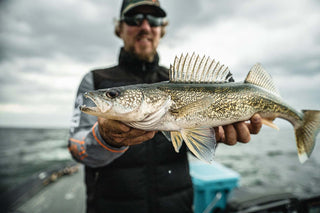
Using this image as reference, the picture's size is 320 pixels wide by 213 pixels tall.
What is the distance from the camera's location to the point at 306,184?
12602 millimetres

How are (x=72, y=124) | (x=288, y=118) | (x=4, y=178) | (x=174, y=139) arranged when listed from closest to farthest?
(x=174, y=139)
(x=288, y=118)
(x=72, y=124)
(x=4, y=178)

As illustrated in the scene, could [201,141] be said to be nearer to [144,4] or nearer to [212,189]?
[144,4]

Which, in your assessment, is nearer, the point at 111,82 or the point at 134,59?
the point at 111,82

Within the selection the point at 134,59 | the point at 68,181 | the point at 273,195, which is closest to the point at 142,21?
the point at 134,59

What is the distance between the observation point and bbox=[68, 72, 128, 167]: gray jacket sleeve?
7.36 ft

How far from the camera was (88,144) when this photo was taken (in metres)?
2.37

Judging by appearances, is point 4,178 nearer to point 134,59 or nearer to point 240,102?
point 134,59

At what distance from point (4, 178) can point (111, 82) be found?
1755cm

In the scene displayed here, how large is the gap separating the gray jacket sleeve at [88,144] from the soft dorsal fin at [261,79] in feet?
6.11

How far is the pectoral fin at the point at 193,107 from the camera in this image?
196 cm

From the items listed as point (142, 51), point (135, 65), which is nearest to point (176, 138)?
point (135, 65)

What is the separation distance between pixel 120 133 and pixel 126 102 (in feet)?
1.08

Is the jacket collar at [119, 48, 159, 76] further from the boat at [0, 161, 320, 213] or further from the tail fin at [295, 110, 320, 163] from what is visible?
the boat at [0, 161, 320, 213]

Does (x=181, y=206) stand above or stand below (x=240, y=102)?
below
